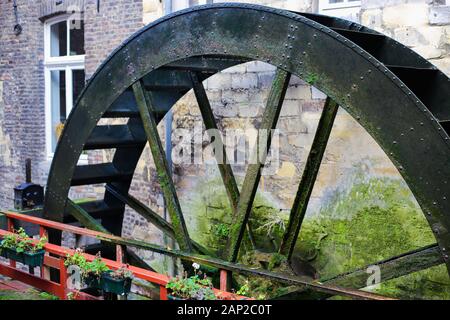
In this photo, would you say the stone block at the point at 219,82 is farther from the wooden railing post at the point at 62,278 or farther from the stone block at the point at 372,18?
the wooden railing post at the point at 62,278

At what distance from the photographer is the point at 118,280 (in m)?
3.92

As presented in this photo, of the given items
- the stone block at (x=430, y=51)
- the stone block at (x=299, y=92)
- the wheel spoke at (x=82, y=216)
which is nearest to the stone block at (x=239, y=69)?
the stone block at (x=299, y=92)

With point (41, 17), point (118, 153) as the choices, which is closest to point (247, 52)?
point (118, 153)

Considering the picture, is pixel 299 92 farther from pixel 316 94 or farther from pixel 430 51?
pixel 430 51

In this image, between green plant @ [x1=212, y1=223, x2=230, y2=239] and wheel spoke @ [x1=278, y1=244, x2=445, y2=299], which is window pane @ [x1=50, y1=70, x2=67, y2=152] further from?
wheel spoke @ [x1=278, y1=244, x2=445, y2=299]

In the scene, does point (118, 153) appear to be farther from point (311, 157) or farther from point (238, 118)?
point (311, 157)

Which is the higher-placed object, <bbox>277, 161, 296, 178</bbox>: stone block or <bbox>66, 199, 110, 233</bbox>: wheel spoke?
<bbox>277, 161, 296, 178</bbox>: stone block

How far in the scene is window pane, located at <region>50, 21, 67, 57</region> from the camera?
8094mm

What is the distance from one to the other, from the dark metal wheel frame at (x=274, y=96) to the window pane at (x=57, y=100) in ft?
9.60

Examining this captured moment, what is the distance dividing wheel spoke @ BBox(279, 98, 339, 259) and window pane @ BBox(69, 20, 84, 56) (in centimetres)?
499

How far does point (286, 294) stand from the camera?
12.3 feet

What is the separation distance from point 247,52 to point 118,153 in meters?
2.48

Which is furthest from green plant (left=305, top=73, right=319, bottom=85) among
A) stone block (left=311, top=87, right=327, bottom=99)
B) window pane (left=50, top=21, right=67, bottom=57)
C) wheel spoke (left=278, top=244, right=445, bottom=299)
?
window pane (left=50, top=21, right=67, bottom=57)

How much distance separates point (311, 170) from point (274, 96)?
1.74 feet
